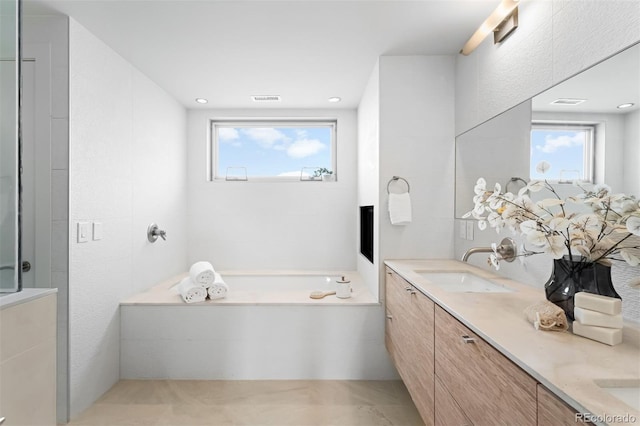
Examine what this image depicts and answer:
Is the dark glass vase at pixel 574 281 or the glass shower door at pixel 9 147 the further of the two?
the glass shower door at pixel 9 147

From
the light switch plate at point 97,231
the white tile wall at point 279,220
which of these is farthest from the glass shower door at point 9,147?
the white tile wall at point 279,220

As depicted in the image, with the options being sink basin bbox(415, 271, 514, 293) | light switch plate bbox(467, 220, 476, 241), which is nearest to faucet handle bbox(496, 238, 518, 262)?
sink basin bbox(415, 271, 514, 293)

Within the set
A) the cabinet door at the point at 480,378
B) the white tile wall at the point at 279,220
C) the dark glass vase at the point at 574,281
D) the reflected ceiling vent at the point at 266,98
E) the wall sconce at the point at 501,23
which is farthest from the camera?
the white tile wall at the point at 279,220

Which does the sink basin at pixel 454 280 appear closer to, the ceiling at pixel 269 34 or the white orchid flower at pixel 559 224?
the white orchid flower at pixel 559 224

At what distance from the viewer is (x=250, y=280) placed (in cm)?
344

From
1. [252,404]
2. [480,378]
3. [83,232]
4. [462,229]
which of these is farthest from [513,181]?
[83,232]

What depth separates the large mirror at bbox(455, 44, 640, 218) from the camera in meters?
1.10

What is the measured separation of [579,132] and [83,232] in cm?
259

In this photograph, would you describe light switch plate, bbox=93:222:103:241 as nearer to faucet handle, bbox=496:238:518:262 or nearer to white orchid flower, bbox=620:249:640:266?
faucet handle, bbox=496:238:518:262

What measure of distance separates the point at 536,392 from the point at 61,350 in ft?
7.68

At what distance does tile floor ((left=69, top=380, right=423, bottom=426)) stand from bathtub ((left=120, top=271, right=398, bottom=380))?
7 cm

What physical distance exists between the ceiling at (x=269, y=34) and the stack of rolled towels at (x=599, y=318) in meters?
1.61

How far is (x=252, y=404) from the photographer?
2174mm

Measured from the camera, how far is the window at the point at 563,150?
1.29 meters
